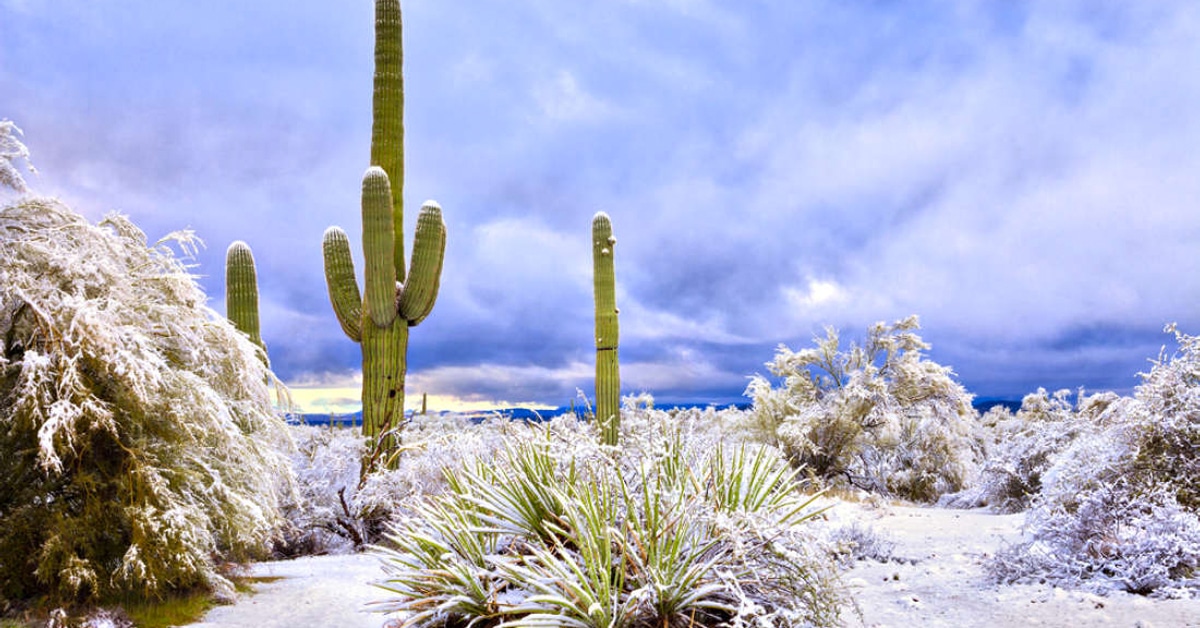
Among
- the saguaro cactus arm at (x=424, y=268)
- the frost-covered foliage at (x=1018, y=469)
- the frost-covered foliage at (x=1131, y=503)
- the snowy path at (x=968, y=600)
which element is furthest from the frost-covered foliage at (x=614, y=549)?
the frost-covered foliage at (x=1018, y=469)

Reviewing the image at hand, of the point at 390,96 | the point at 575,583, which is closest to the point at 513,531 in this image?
the point at 575,583

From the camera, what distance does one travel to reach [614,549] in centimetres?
425

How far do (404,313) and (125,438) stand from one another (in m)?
6.35

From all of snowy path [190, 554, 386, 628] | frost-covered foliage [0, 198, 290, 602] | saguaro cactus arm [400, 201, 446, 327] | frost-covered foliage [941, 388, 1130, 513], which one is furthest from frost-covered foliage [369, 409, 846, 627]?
frost-covered foliage [941, 388, 1130, 513]

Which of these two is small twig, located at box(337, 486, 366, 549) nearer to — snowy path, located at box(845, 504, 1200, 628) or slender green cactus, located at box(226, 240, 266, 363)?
slender green cactus, located at box(226, 240, 266, 363)

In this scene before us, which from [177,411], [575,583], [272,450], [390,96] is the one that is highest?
[390,96]

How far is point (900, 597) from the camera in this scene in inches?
247

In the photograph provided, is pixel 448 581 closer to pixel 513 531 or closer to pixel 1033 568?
pixel 513 531

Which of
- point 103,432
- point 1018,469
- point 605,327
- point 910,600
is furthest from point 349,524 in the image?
point 1018,469

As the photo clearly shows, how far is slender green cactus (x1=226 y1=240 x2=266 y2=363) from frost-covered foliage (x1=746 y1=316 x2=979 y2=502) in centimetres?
987

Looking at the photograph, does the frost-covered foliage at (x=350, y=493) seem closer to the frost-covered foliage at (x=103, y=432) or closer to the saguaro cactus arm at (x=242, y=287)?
the frost-covered foliage at (x=103, y=432)

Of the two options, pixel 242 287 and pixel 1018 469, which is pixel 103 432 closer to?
pixel 242 287

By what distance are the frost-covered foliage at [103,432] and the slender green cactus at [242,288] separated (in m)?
4.88

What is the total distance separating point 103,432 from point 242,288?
6140 mm
